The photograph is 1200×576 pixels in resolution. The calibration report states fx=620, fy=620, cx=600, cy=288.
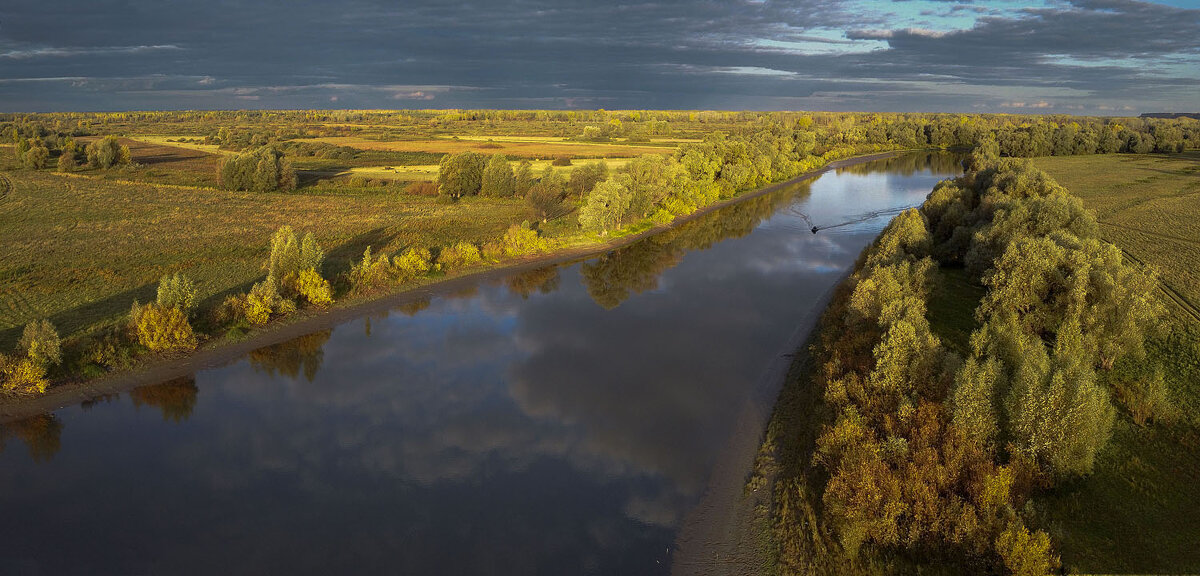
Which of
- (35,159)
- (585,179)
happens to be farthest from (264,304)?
(35,159)

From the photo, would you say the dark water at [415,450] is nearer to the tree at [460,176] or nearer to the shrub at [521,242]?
the shrub at [521,242]

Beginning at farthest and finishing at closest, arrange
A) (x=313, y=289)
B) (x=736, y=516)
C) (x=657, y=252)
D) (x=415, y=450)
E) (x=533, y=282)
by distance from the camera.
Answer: (x=657, y=252) < (x=533, y=282) < (x=313, y=289) < (x=415, y=450) < (x=736, y=516)

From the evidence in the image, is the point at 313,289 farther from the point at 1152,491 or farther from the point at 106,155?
the point at 106,155

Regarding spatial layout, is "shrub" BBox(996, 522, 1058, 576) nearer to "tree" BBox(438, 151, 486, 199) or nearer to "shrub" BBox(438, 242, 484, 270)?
"shrub" BBox(438, 242, 484, 270)

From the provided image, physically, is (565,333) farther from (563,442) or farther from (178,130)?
(178,130)

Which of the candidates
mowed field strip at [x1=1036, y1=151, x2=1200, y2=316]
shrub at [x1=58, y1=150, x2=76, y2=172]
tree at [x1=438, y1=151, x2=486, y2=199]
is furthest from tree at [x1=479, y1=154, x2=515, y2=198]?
shrub at [x1=58, y1=150, x2=76, y2=172]

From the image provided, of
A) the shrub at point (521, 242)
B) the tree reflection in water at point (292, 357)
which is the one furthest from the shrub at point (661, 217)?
the tree reflection in water at point (292, 357)
